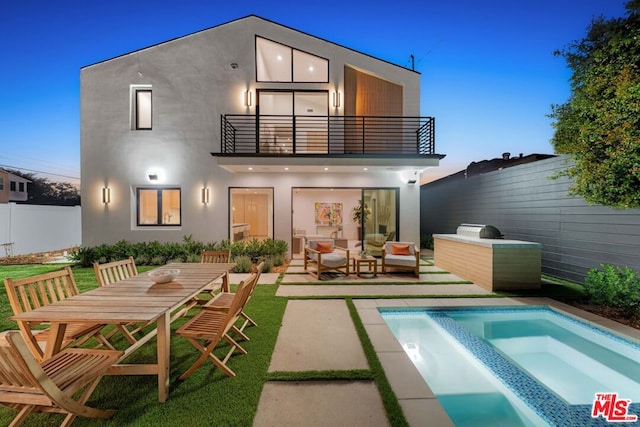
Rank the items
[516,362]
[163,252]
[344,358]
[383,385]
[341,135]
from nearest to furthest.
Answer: [383,385] < [344,358] < [516,362] < [163,252] < [341,135]

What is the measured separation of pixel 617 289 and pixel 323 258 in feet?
17.4

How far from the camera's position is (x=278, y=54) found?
28.6 ft

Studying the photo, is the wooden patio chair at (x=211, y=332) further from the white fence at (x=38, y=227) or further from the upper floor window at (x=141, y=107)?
the white fence at (x=38, y=227)

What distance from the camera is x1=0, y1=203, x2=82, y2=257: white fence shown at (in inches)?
363

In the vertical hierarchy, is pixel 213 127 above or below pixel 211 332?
above

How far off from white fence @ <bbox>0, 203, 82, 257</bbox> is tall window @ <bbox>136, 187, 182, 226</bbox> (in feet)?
16.6

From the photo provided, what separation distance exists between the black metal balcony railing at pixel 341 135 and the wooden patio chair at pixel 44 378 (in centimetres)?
686

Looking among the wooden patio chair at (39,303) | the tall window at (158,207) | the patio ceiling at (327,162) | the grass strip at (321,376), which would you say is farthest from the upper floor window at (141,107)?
the grass strip at (321,376)

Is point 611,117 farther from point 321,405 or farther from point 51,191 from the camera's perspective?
point 51,191

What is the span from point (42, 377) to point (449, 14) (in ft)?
41.6

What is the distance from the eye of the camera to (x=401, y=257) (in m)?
6.59

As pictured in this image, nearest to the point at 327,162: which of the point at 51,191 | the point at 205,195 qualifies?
the point at 205,195

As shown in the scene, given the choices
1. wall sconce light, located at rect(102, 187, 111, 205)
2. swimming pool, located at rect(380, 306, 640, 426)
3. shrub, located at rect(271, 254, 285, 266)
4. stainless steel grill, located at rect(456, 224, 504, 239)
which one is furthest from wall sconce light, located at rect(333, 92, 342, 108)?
wall sconce light, located at rect(102, 187, 111, 205)

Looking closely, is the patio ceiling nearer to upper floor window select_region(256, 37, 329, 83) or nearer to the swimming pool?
upper floor window select_region(256, 37, 329, 83)
